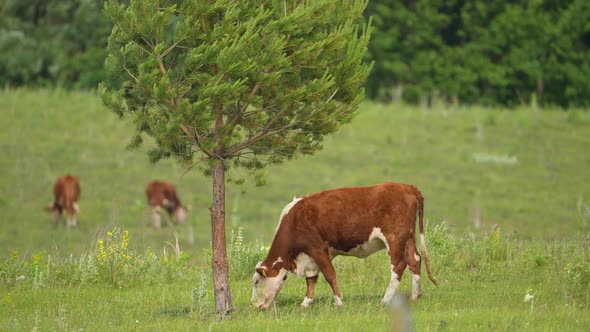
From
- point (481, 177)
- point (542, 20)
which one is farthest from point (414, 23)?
point (481, 177)

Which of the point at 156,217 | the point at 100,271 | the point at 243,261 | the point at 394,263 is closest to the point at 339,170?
the point at 156,217

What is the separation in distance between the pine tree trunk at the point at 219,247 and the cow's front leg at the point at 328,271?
49.5 inches

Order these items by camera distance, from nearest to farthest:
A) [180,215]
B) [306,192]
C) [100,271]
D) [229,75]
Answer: [229,75] < [100,271] < [180,215] < [306,192]

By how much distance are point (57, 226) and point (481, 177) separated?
15.6 meters

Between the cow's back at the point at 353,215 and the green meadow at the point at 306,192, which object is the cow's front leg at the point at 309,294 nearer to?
the green meadow at the point at 306,192

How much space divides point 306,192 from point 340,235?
2291 cm

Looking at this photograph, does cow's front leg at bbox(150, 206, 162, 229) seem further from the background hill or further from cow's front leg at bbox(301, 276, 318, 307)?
cow's front leg at bbox(301, 276, 318, 307)

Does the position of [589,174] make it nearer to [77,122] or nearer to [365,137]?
[365,137]

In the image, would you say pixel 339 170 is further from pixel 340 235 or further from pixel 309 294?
pixel 340 235

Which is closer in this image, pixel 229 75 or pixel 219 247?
pixel 229 75

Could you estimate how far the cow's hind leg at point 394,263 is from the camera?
561 inches

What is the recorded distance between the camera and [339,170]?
4062 cm

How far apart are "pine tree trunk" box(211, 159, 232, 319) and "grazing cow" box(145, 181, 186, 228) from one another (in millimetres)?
20287

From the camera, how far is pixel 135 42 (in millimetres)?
13422
